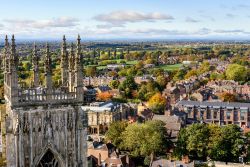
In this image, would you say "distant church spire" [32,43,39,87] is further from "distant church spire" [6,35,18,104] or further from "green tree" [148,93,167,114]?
"green tree" [148,93,167,114]

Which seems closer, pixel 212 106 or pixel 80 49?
pixel 80 49

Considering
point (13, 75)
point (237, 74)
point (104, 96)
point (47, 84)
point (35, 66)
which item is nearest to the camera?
point (13, 75)

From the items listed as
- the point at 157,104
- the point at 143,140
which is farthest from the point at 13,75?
the point at 157,104

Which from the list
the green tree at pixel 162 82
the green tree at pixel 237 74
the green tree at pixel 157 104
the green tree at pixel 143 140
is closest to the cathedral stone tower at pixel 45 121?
the green tree at pixel 143 140

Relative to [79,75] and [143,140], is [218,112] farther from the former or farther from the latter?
[79,75]

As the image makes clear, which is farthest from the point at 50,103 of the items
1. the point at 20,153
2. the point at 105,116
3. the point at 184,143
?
the point at 105,116

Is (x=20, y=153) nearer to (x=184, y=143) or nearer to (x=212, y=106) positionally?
(x=184, y=143)

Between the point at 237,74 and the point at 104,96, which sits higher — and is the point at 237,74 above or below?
above

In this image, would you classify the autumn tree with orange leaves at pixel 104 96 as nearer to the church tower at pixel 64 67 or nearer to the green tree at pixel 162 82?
the green tree at pixel 162 82
